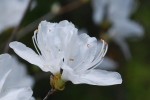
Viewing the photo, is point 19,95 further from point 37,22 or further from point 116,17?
point 116,17

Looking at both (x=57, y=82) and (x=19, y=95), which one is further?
(x=57, y=82)

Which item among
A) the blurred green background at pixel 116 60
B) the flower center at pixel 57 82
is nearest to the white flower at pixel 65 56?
the flower center at pixel 57 82

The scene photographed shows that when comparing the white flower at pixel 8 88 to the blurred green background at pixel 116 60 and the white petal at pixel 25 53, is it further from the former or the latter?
the blurred green background at pixel 116 60

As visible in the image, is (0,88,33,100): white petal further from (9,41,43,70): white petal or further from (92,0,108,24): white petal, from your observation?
(92,0,108,24): white petal

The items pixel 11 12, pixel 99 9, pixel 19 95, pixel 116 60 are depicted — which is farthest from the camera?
pixel 116 60

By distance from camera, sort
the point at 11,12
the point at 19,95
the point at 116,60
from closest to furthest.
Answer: the point at 19,95, the point at 11,12, the point at 116,60

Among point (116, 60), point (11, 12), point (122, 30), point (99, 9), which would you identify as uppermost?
point (11, 12)

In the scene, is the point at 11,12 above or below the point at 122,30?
above

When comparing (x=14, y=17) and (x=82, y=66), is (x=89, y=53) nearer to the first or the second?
(x=82, y=66)

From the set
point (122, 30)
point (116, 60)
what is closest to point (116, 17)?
point (122, 30)
